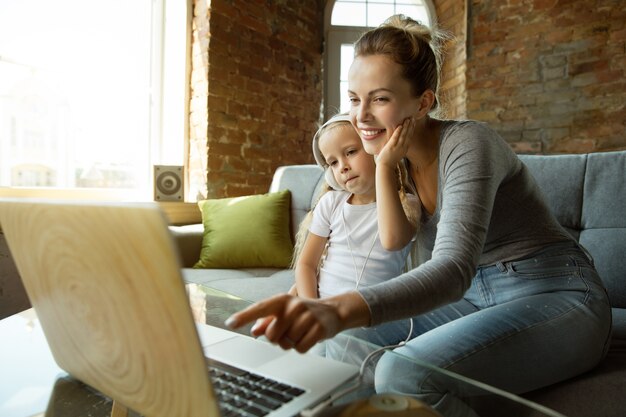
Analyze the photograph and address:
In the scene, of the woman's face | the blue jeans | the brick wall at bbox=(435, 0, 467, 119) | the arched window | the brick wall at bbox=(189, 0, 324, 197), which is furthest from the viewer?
the arched window

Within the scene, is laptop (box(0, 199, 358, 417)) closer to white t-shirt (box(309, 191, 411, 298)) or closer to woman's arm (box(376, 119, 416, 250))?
woman's arm (box(376, 119, 416, 250))

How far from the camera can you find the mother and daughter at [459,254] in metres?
0.74

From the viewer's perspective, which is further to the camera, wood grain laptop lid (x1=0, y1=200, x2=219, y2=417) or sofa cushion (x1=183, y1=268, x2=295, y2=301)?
sofa cushion (x1=183, y1=268, x2=295, y2=301)

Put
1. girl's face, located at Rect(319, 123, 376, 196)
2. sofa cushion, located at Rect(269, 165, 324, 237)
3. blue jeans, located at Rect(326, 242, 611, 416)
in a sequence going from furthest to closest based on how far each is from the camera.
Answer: sofa cushion, located at Rect(269, 165, 324, 237)
girl's face, located at Rect(319, 123, 376, 196)
blue jeans, located at Rect(326, 242, 611, 416)

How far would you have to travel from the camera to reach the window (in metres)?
2.78

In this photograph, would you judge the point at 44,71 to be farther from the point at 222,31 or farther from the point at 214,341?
the point at 214,341

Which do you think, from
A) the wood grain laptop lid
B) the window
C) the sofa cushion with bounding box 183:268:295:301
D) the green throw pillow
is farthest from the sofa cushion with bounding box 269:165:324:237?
the wood grain laptop lid

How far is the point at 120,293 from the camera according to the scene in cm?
45

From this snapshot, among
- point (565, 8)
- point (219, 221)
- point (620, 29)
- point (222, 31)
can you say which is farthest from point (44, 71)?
point (620, 29)

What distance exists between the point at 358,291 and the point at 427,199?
0.64 metres

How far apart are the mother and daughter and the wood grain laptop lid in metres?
0.25

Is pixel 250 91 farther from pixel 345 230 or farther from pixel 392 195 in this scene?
pixel 392 195

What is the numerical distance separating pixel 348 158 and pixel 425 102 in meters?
0.33

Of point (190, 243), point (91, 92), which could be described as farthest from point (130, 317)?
point (91, 92)
